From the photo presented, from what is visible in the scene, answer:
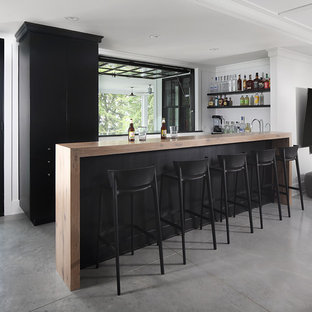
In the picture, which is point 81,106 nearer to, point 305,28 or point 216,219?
point 216,219

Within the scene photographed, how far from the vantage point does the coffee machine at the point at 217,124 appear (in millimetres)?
6160

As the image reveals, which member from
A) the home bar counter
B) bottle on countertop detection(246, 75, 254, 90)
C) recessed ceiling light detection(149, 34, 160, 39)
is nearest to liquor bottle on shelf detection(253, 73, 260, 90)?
bottle on countertop detection(246, 75, 254, 90)

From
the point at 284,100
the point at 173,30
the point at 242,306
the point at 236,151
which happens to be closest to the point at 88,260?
the point at 242,306

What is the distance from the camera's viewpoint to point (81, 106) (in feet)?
12.5

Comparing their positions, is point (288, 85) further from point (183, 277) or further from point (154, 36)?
point (183, 277)

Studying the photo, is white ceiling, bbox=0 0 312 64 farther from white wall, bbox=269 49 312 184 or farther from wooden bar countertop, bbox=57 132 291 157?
wooden bar countertop, bbox=57 132 291 157

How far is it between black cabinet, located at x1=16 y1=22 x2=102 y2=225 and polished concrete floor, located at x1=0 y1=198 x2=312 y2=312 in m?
0.64

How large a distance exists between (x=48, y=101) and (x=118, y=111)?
14.4ft

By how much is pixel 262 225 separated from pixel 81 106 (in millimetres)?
2576

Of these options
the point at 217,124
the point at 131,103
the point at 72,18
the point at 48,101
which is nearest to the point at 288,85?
the point at 217,124

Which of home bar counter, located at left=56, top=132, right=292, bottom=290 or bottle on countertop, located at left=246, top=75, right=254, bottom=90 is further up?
bottle on countertop, located at left=246, top=75, right=254, bottom=90

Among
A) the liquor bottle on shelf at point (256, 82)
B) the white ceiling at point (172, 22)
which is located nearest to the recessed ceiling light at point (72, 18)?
the white ceiling at point (172, 22)

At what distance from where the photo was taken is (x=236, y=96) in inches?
236

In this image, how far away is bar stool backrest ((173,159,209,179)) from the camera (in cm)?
267
